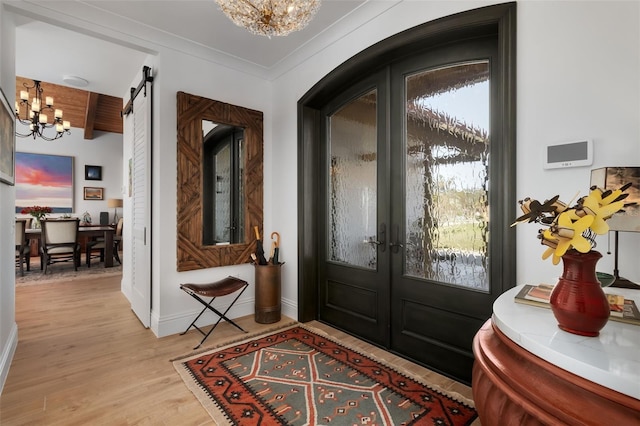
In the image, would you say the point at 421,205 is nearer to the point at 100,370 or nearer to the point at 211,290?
the point at 211,290

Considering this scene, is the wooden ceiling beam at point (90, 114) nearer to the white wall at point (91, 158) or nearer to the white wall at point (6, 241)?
the white wall at point (91, 158)

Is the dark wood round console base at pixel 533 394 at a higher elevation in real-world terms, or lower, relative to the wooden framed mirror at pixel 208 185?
lower

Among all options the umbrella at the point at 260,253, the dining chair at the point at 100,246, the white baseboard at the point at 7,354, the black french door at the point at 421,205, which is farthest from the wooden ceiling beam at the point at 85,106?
the black french door at the point at 421,205

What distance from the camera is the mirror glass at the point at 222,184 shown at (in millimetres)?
3439

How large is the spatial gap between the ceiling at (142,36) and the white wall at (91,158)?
5090mm

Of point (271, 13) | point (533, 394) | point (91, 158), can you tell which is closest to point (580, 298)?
point (533, 394)

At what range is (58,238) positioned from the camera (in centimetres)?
595

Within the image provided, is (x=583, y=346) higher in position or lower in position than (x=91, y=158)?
lower

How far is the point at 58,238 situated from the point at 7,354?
4.46 metres

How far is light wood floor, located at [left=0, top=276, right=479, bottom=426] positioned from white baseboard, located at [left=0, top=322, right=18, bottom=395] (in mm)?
46

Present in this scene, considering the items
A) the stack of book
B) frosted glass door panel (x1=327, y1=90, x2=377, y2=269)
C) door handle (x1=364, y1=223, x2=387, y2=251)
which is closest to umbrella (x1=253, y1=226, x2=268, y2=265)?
frosted glass door panel (x1=327, y1=90, x2=377, y2=269)

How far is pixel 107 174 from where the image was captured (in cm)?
880

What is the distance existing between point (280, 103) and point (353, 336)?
2.86 m

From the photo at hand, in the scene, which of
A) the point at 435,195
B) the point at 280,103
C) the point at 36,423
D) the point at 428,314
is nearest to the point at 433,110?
the point at 435,195
